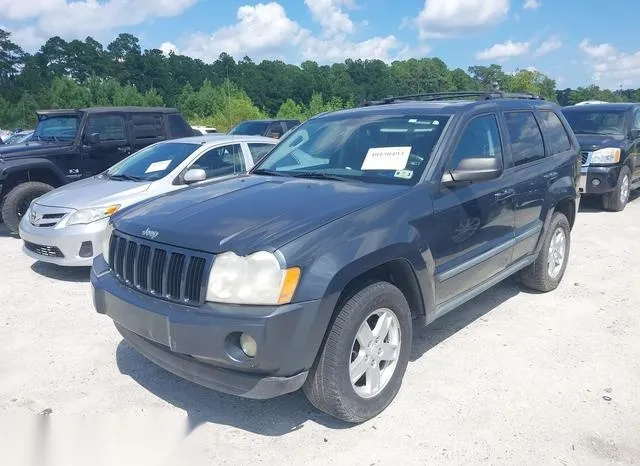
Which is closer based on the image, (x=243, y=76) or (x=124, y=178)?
(x=124, y=178)

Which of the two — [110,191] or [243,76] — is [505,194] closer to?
[110,191]

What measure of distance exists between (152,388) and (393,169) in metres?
2.19

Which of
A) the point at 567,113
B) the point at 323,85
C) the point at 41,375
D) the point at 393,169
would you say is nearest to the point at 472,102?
the point at 393,169

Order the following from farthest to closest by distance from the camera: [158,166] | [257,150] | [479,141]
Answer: [257,150]
[158,166]
[479,141]

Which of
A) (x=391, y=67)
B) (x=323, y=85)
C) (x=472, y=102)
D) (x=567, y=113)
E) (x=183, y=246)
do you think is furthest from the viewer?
(x=391, y=67)

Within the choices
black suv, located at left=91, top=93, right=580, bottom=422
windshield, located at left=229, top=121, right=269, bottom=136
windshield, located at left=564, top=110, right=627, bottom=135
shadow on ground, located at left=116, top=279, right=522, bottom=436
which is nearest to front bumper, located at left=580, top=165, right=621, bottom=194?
windshield, located at left=564, top=110, right=627, bottom=135

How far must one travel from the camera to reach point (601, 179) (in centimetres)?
941

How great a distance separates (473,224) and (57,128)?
25.0ft

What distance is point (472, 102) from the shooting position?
4.41 m

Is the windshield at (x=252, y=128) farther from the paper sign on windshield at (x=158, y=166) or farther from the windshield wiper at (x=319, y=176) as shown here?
the windshield wiper at (x=319, y=176)

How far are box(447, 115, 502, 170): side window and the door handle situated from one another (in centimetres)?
30

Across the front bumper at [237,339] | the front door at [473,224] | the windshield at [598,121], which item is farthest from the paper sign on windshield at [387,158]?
the windshield at [598,121]

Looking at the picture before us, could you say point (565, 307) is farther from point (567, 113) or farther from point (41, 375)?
point (567, 113)

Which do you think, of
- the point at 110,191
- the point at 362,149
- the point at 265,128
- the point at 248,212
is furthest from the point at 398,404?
the point at 265,128
